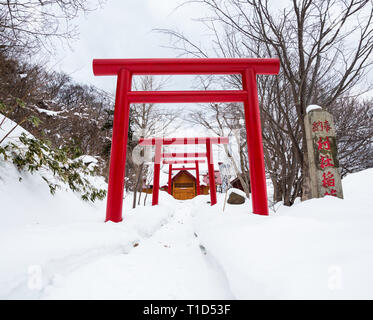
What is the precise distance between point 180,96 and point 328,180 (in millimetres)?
2757

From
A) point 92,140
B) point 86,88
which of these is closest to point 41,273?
point 92,140

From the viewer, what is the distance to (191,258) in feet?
7.64

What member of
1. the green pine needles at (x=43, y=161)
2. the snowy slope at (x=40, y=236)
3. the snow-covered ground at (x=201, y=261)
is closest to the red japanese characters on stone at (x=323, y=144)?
the snow-covered ground at (x=201, y=261)

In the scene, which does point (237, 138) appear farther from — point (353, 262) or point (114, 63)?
point (353, 262)

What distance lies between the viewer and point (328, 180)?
8.94 ft

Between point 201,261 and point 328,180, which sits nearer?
point 201,261

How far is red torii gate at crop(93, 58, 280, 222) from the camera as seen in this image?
126 inches

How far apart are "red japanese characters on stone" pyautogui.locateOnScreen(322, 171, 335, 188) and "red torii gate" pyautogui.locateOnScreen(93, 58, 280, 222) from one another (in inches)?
32.2

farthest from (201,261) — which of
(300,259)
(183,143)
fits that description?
(183,143)

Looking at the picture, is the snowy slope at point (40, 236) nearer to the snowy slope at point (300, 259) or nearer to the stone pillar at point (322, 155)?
the snowy slope at point (300, 259)

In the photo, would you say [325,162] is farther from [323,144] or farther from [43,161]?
[43,161]

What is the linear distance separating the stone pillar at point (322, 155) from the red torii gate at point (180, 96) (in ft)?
2.33

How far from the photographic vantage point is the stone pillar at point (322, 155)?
2711mm
